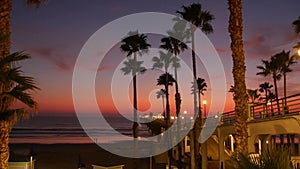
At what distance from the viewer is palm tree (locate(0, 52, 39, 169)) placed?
8234 millimetres

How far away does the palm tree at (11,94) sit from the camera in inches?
324

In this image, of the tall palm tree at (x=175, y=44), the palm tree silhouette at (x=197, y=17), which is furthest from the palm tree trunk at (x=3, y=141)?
the tall palm tree at (x=175, y=44)

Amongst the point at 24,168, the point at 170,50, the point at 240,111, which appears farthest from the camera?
the point at 170,50

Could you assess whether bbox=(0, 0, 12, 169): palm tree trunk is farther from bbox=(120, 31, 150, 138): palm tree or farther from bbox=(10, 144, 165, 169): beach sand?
bbox=(120, 31, 150, 138): palm tree

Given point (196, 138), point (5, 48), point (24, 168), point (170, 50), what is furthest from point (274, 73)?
point (5, 48)

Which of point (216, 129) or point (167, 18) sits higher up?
point (167, 18)

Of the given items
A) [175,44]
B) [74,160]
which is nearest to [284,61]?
[175,44]

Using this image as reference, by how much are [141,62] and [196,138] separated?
12.9 metres

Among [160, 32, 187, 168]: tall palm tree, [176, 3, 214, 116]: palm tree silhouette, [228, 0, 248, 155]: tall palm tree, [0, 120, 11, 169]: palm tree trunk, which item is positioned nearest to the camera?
[0, 120, 11, 169]: palm tree trunk

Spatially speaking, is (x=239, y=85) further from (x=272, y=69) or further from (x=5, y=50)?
(x=272, y=69)

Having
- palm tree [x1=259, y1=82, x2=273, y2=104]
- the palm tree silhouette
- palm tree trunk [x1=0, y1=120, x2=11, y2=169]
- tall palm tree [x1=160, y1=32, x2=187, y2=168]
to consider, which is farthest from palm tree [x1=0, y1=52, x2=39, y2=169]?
palm tree [x1=259, y1=82, x2=273, y2=104]

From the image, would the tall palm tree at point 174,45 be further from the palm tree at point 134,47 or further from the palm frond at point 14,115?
the palm frond at point 14,115

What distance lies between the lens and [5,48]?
378 inches

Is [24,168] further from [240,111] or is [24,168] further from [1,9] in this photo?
[240,111]
